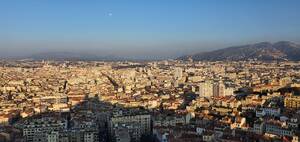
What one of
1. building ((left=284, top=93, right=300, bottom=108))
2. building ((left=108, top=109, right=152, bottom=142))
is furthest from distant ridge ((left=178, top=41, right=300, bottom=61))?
building ((left=108, top=109, right=152, bottom=142))

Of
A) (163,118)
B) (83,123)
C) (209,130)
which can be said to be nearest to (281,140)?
(209,130)

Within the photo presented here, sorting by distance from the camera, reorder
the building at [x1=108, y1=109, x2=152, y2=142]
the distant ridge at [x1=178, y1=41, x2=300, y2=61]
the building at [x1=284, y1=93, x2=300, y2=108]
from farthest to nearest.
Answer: the distant ridge at [x1=178, y1=41, x2=300, y2=61] < the building at [x1=284, y1=93, x2=300, y2=108] < the building at [x1=108, y1=109, x2=152, y2=142]

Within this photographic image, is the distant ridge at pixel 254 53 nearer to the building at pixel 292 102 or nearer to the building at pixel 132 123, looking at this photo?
the building at pixel 292 102

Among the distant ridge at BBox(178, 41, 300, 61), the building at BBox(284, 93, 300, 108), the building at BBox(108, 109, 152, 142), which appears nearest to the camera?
the building at BBox(108, 109, 152, 142)

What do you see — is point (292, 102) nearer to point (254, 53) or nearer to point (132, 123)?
point (132, 123)

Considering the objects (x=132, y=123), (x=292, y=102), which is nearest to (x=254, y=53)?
(x=292, y=102)

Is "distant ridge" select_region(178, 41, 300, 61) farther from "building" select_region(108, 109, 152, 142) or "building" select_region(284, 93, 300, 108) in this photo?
"building" select_region(108, 109, 152, 142)

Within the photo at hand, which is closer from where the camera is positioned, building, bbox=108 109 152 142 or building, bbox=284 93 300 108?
building, bbox=108 109 152 142

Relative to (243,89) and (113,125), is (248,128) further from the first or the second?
(243,89)
